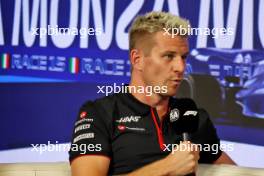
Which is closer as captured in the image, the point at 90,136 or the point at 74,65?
the point at 90,136

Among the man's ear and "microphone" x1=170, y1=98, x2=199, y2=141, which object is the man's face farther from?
"microphone" x1=170, y1=98, x2=199, y2=141

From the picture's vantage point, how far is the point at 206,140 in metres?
1.83

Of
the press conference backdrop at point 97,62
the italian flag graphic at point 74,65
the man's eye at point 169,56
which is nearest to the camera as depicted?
the man's eye at point 169,56

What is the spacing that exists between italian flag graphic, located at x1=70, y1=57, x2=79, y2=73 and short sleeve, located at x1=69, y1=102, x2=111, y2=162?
0.83 m

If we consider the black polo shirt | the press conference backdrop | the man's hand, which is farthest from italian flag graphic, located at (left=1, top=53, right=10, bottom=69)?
the man's hand

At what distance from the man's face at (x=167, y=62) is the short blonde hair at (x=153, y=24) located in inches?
1.1

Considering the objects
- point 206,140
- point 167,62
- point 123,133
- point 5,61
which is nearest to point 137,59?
point 167,62

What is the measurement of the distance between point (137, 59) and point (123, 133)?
0.26 metres

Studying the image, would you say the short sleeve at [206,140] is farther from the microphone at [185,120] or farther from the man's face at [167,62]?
the microphone at [185,120]

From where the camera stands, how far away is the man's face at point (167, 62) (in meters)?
1.68

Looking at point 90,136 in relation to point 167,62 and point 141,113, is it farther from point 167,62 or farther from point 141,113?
point 167,62

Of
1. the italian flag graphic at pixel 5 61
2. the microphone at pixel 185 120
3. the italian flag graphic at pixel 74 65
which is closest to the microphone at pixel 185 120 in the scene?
the microphone at pixel 185 120

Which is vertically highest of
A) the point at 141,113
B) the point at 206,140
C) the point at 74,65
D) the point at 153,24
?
the point at 153,24

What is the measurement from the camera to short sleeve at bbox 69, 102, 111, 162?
62.6 inches
